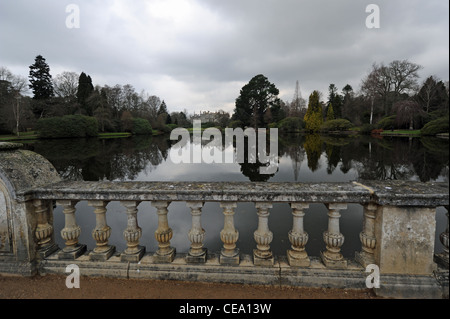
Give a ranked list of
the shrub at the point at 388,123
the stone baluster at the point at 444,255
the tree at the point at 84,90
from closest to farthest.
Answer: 1. the stone baluster at the point at 444,255
2. the shrub at the point at 388,123
3. the tree at the point at 84,90

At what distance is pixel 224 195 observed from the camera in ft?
6.53

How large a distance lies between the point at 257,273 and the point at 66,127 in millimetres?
36636

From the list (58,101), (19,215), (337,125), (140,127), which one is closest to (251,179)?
(19,215)

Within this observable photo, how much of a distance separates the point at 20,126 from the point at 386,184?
39.7 m

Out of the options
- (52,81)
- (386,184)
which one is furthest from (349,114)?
(52,81)

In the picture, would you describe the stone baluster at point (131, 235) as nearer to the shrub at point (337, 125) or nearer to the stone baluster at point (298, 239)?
the stone baluster at point (298, 239)

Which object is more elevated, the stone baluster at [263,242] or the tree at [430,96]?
the tree at [430,96]

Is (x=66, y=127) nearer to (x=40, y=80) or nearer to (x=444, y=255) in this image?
(x=40, y=80)

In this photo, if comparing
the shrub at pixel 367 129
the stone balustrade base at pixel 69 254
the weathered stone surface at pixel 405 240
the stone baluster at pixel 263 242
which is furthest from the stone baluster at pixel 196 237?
the shrub at pixel 367 129

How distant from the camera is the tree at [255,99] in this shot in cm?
5066

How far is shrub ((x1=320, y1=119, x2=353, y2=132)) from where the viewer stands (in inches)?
1441

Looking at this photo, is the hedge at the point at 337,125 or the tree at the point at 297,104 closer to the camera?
the hedge at the point at 337,125

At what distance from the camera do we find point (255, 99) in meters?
52.1
